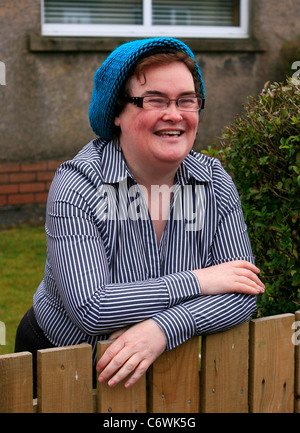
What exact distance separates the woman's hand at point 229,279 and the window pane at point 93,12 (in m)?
5.75

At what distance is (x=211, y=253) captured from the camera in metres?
2.68

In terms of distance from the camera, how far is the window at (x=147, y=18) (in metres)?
7.67

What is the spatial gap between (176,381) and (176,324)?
216 millimetres

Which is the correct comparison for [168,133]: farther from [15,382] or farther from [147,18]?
[147,18]

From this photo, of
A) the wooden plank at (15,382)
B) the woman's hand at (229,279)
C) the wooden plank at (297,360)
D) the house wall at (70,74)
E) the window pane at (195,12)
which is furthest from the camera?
the window pane at (195,12)

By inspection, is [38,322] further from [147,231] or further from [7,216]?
[7,216]

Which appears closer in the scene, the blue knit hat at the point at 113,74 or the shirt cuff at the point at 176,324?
the shirt cuff at the point at 176,324

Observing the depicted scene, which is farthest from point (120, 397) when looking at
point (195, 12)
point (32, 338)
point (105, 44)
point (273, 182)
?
point (195, 12)

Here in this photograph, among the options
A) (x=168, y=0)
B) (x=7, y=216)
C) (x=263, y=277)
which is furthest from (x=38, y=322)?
(x=168, y=0)

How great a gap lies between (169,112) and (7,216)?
5.14 meters

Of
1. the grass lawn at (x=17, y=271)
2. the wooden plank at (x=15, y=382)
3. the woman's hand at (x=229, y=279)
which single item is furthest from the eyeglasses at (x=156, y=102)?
the grass lawn at (x=17, y=271)

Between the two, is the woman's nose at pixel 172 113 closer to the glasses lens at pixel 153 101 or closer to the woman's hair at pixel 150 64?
the glasses lens at pixel 153 101

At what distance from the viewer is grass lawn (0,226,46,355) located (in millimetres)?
4731

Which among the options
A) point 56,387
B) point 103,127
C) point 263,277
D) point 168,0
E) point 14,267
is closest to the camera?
point 56,387
